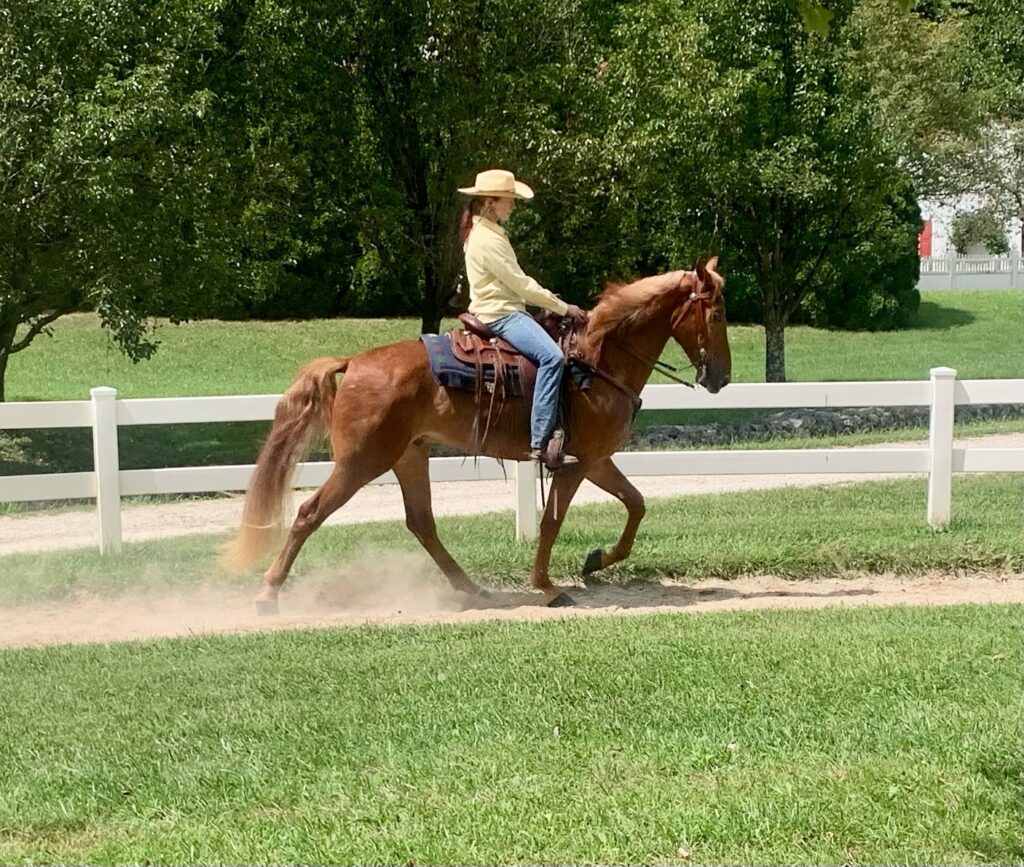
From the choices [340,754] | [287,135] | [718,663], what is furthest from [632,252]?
[340,754]

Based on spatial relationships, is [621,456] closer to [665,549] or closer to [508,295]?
[665,549]

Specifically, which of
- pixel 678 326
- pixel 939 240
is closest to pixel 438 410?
pixel 678 326

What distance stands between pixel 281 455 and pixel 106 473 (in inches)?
86.4

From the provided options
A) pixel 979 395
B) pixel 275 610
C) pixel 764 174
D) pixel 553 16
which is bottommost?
pixel 275 610

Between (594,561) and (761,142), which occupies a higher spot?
(761,142)

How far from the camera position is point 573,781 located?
16.0 ft

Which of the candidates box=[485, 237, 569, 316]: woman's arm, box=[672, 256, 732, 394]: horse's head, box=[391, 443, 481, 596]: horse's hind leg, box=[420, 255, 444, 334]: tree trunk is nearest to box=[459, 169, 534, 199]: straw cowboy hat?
box=[485, 237, 569, 316]: woman's arm

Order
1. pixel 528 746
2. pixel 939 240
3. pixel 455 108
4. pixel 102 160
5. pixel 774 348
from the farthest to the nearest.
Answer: pixel 939 240 < pixel 774 348 < pixel 455 108 < pixel 102 160 < pixel 528 746

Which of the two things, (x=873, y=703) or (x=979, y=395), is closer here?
(x=873, y=703)

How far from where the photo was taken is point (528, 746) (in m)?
5.30

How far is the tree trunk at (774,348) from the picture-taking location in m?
23.7

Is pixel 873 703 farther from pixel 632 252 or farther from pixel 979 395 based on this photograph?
pixel 632 252

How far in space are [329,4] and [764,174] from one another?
24.3ft

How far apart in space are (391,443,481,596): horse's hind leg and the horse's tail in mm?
741
